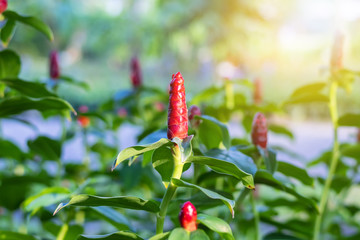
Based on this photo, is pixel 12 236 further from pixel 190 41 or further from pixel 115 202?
pixel 190 41

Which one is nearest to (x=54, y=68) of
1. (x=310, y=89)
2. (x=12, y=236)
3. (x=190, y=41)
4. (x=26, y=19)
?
(x=26, y=19)

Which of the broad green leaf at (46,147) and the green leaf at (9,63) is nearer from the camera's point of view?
the green leaf at (9,63)

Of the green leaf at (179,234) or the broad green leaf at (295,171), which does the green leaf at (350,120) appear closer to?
the broad green leaf at (295,171)

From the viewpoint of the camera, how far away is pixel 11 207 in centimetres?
83

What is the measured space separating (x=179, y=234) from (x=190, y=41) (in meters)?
10.0

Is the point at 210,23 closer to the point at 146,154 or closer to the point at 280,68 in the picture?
the point at 280,68

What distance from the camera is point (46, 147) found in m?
0.76

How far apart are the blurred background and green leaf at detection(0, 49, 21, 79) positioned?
1.60 ft

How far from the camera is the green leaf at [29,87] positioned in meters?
0.52

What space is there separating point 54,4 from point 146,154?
12198mm

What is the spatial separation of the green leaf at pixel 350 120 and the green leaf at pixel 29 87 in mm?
436

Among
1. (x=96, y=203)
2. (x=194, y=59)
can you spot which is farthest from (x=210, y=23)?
(x=96, y=203)

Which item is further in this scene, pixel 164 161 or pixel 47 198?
pixel 47 198

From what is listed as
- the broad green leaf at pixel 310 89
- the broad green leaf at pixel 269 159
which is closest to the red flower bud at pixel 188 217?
the broad green leaf at pixel 269 159
